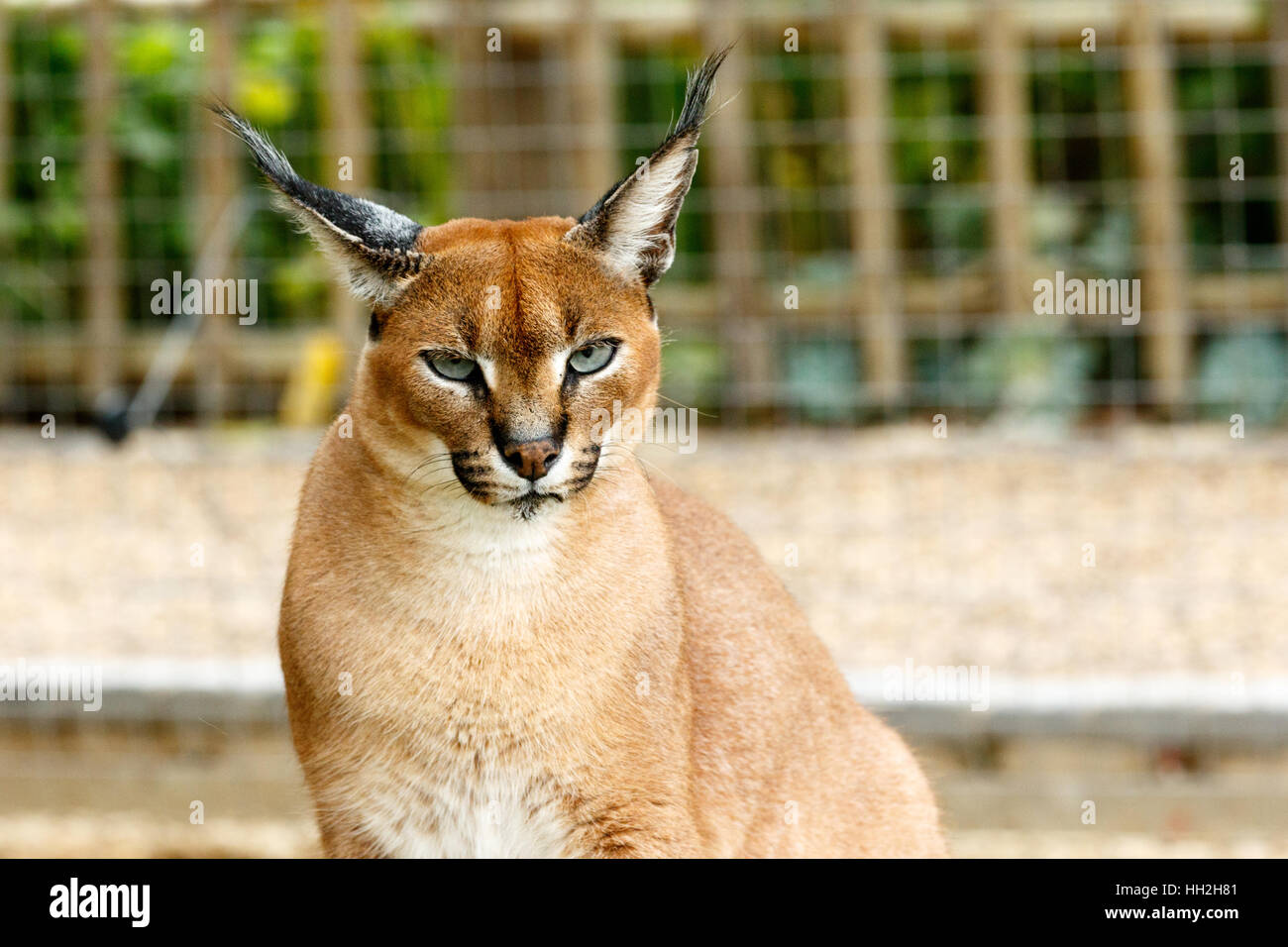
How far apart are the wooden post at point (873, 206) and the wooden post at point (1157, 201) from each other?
1.33 meters

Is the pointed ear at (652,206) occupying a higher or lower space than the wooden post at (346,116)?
lower

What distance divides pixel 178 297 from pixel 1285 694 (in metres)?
5.08

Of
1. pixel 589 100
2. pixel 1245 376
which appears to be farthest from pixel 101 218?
pixel 1245 376

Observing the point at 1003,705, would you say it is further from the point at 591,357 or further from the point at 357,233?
the point at 357,233

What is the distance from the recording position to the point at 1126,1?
8742 millimetres

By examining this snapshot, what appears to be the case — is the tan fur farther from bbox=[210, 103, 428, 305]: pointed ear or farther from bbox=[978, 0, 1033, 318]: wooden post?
bbox=[978, 0, 1033, 318]: wooden post

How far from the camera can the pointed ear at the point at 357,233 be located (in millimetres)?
2471

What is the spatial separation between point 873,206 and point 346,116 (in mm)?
2786

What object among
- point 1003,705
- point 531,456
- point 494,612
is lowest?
point 1003,705

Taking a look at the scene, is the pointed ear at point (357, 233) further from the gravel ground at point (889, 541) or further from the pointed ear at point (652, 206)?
the gravel ground at point (889, 541)

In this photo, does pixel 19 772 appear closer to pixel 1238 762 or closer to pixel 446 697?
pixel 446 697

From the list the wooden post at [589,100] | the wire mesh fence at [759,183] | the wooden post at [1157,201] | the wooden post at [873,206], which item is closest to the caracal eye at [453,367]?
the wire mesh fence at [759,183]

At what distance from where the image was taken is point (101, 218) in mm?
8914

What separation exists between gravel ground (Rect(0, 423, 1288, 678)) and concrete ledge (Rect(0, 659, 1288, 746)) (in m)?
0.46
